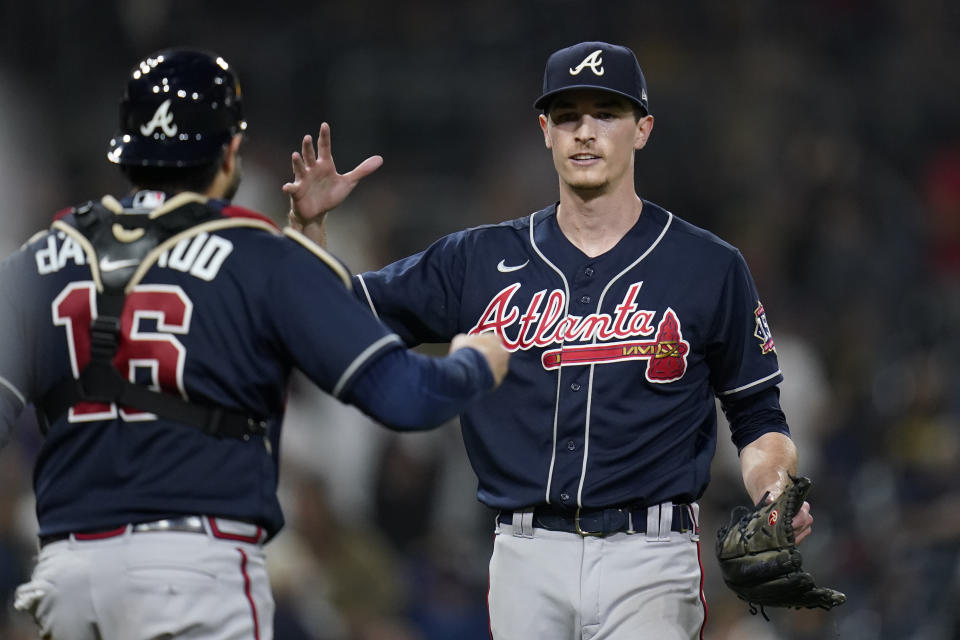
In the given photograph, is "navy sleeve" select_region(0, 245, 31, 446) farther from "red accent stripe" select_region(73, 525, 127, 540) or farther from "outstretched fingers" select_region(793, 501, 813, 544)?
"outstretched fingers" select_region(793, 501, 813, 544)

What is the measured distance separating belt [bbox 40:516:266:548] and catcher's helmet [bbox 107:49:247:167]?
83 cm

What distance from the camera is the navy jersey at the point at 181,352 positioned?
9.77ft

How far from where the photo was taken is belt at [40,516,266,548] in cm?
296

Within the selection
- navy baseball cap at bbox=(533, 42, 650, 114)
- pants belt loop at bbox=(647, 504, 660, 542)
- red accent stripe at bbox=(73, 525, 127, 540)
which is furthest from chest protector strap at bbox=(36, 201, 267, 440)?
navy baseball cap at bbox=(533, 42, 650, 114)

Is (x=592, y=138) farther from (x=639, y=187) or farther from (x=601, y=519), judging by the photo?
(x=639, y=187)

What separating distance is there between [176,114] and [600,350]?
1.40 m

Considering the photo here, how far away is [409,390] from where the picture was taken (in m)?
3.05

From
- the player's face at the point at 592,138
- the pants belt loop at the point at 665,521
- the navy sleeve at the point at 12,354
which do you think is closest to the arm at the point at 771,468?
the pants belt loop at the point at 665,521

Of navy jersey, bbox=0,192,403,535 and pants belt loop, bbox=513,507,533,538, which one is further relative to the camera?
pants belt loop, bbox=513,507,533,538

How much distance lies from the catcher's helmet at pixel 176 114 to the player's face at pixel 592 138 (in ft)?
3.78

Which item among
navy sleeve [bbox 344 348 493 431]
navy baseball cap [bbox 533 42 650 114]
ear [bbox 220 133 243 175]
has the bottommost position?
navy sleeve [bbox 344 348 493 431]

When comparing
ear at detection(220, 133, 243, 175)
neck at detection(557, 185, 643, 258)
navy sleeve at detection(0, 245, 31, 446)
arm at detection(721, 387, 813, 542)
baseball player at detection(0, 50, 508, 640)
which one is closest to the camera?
baseball player at detection(0, 50, 508, 640)

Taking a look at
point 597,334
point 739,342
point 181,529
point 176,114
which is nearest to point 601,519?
point 597,334

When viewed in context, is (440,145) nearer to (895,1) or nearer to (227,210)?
(895,1)
